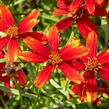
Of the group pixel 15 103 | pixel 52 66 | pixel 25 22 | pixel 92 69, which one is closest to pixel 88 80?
pixel 92 69

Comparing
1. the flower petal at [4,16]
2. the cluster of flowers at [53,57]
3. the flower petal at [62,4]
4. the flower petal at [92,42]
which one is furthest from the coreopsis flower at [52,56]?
the flower petal at [62,4]

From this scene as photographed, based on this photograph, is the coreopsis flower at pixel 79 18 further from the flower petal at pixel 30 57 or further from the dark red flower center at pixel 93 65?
the flower petal at pixel 30 57

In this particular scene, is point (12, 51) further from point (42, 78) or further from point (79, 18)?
point (79, 18)

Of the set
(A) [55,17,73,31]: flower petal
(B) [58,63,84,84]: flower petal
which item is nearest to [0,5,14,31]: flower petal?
(A) [55,17,73,31]: flower petal

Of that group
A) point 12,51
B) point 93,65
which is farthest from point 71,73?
point 12,51

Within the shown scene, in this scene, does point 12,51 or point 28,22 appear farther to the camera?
point 28,22

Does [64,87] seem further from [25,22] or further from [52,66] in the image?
[25,22]
